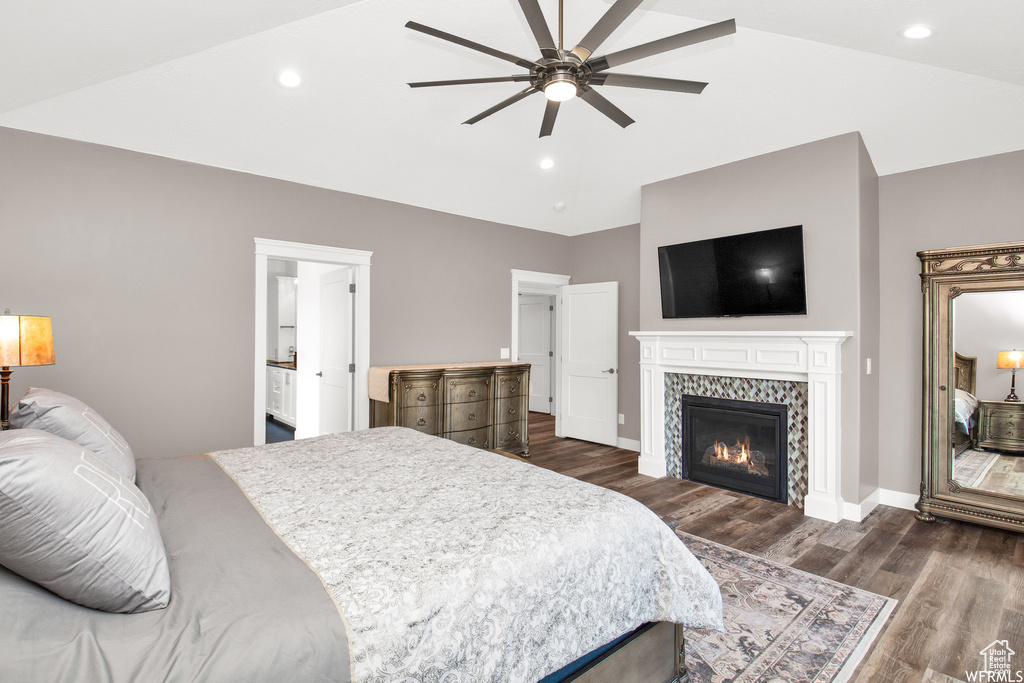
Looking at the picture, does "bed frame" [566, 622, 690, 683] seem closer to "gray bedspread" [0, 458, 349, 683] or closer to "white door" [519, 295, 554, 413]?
"gray bedspread" [0, 458, 349, 683]

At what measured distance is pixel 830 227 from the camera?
3.78 metres

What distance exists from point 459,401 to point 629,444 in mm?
2179

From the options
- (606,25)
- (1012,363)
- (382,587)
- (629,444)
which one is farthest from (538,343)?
(382,587)

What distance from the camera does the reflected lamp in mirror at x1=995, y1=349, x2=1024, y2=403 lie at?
3395 millimetres

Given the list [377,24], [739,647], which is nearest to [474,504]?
[739,647]

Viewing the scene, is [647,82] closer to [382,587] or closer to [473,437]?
[382,587]

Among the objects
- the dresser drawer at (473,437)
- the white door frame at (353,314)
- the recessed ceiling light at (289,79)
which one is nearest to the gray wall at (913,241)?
the dresser drawer at (473,437)

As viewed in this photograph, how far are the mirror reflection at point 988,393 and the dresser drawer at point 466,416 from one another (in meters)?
3.83

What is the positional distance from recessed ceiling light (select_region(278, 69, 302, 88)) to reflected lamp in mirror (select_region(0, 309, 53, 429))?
2007 millimetres

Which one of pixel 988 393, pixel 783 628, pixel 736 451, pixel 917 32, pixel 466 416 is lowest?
pixel 783 628

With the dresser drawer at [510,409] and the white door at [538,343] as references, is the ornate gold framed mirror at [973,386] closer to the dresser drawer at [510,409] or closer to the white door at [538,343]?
the dresser drawer at [510,409]

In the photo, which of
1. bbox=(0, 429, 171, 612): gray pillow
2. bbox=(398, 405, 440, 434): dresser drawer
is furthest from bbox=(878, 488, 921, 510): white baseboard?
bbox=(0, 429, 171, 612): gray pillow

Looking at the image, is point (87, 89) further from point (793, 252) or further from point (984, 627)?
point (984, 627)

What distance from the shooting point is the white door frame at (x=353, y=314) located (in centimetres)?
411
